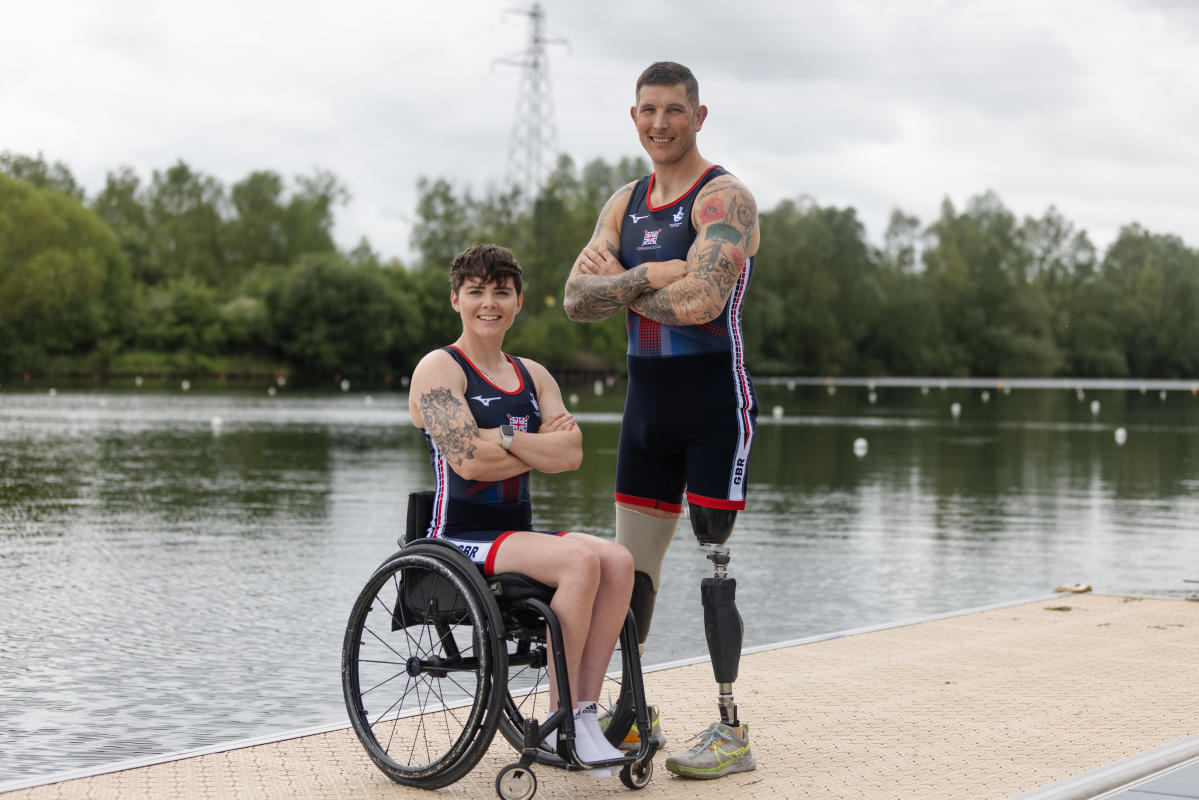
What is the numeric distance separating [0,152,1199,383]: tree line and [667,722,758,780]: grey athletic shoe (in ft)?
259

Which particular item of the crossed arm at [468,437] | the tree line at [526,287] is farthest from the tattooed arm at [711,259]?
the tree line at [526,287]

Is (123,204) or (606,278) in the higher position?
(123,204)

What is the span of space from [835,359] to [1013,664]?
11652 cm

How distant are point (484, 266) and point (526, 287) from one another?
75.2 m

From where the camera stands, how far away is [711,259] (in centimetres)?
484

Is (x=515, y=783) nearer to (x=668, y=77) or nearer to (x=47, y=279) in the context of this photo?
(x=668, y=77)

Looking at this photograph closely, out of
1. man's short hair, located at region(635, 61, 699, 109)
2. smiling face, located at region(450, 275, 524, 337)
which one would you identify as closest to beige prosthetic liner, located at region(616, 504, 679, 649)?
smiling face, located at region(450, 275, 524, 337)

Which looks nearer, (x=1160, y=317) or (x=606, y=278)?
(x=606, y=278)

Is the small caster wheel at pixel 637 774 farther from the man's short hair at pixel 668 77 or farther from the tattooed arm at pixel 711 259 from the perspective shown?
the man's short hair at pixel 668 77

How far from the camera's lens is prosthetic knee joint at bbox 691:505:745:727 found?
16.0 ft

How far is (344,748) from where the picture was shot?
4.94 meters

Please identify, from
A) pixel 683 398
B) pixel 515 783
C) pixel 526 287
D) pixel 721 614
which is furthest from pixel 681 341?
pixel 526 287

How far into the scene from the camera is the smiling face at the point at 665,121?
4984mm

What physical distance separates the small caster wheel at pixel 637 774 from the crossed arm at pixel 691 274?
4.99ft
